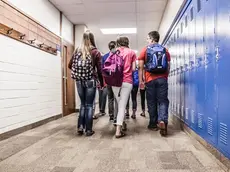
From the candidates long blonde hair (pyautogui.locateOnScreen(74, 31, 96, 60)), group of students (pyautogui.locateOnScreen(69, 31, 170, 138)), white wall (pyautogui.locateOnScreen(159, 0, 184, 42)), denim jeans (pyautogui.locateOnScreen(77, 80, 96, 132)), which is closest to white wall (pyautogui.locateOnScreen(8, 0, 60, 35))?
long blonde hair (pyautogui.locateOnScreen(74, 31, 96, 60))

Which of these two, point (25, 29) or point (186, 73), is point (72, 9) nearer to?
point (25, 29)

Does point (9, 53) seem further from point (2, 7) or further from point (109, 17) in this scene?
point (109, 17)

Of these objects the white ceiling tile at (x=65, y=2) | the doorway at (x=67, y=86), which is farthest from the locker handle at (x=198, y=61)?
the doorway at (x=67, y=86)

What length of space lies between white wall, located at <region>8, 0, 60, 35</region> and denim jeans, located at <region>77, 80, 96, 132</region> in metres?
1.61

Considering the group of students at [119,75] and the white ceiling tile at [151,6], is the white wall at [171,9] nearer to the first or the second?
the white ceiling tile at [151,6]

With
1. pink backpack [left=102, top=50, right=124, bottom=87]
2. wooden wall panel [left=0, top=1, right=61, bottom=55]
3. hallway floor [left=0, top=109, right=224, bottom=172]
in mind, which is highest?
wooden wall panel [left=0, top=1, right=61, bottom=55]

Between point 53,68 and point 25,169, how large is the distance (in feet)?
12.2

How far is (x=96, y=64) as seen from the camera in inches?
144

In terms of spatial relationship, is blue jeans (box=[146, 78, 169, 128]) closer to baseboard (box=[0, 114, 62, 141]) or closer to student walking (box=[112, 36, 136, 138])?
student walking (box=[112, 36, 136, 138])

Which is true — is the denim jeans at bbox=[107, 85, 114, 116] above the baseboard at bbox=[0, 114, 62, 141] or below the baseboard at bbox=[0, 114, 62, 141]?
above

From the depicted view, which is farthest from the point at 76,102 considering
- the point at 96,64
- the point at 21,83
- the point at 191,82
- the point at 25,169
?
the point at 25,169

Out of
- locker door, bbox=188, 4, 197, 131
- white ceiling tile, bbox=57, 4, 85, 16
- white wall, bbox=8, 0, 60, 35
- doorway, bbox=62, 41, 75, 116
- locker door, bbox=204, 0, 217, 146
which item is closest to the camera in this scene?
locker door, bbox=204, 0, 217, 146

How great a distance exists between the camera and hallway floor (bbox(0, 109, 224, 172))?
220 centimetres

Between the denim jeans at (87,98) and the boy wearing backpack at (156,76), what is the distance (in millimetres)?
742
